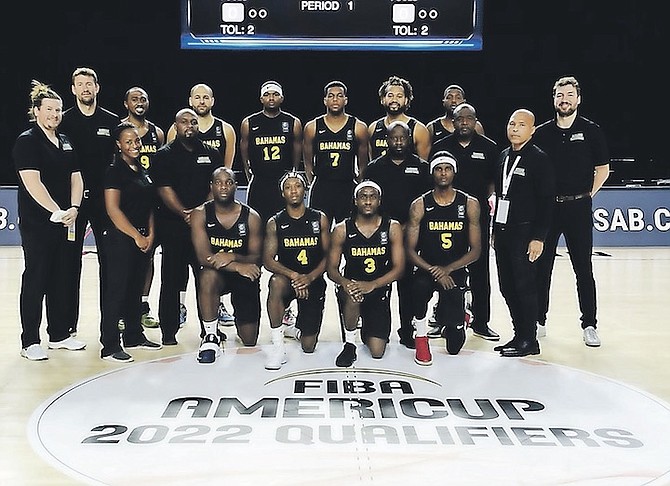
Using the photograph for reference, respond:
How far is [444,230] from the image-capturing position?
5.30 meters

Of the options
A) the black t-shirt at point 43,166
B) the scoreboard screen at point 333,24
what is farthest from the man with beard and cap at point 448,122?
the scoreboard screen at point 333,24

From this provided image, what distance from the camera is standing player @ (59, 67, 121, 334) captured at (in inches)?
213

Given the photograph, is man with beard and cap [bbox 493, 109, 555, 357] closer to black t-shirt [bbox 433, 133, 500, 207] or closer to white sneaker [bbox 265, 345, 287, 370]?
black t-shirt [bbox 433, 133, 500, 207]

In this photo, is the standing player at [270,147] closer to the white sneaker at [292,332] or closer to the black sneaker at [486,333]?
the white sneaker at [292,332]

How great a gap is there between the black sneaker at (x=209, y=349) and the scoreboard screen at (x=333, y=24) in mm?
5150

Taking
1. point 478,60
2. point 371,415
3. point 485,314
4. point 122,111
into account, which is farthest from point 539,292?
point 122,111

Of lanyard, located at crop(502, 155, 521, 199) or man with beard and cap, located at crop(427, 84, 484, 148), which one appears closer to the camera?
lanyard, located at crop(502, 155, 521, 199)

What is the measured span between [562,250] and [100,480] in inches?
336

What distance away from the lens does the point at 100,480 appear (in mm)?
3342

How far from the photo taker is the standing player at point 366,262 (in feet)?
17.0

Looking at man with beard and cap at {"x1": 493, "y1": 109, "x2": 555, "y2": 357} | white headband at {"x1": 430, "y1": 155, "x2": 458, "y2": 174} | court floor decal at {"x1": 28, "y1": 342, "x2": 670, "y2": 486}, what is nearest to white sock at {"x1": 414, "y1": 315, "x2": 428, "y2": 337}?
court floor decal at {"x1": 28, "y1": 342, "x2": 670, "y2": 486}

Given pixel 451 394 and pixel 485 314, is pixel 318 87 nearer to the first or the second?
pixel 485 314

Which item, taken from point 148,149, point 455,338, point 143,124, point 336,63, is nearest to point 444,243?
point 455,338

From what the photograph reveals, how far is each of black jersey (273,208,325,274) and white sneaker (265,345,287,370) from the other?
540 mm
